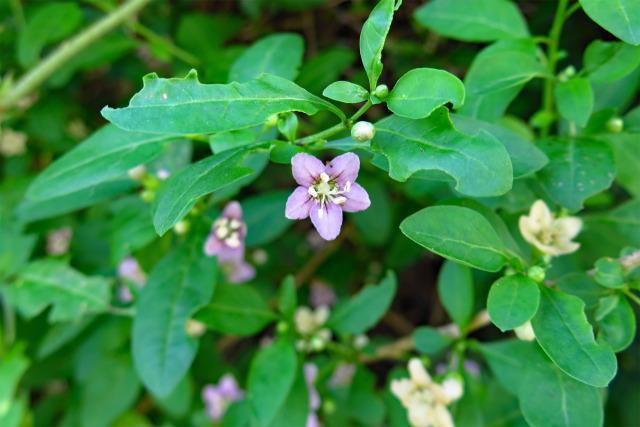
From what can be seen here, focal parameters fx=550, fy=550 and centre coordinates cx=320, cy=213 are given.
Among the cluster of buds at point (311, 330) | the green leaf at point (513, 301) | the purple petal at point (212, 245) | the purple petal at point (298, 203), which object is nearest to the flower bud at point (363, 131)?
the purple petal at point (298, 203)

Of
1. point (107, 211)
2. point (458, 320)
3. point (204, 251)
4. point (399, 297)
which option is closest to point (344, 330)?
point (458, 320)

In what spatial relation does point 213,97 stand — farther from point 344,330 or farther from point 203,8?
point 203,8

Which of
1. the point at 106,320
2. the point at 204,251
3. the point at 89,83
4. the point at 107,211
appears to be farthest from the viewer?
the point at 89,83

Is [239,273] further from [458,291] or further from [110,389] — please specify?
[458,291]

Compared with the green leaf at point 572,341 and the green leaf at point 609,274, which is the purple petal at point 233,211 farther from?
the green leaf at point 609,274

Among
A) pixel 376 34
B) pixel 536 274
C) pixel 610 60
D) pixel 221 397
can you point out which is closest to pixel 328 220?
pixel 376 34
